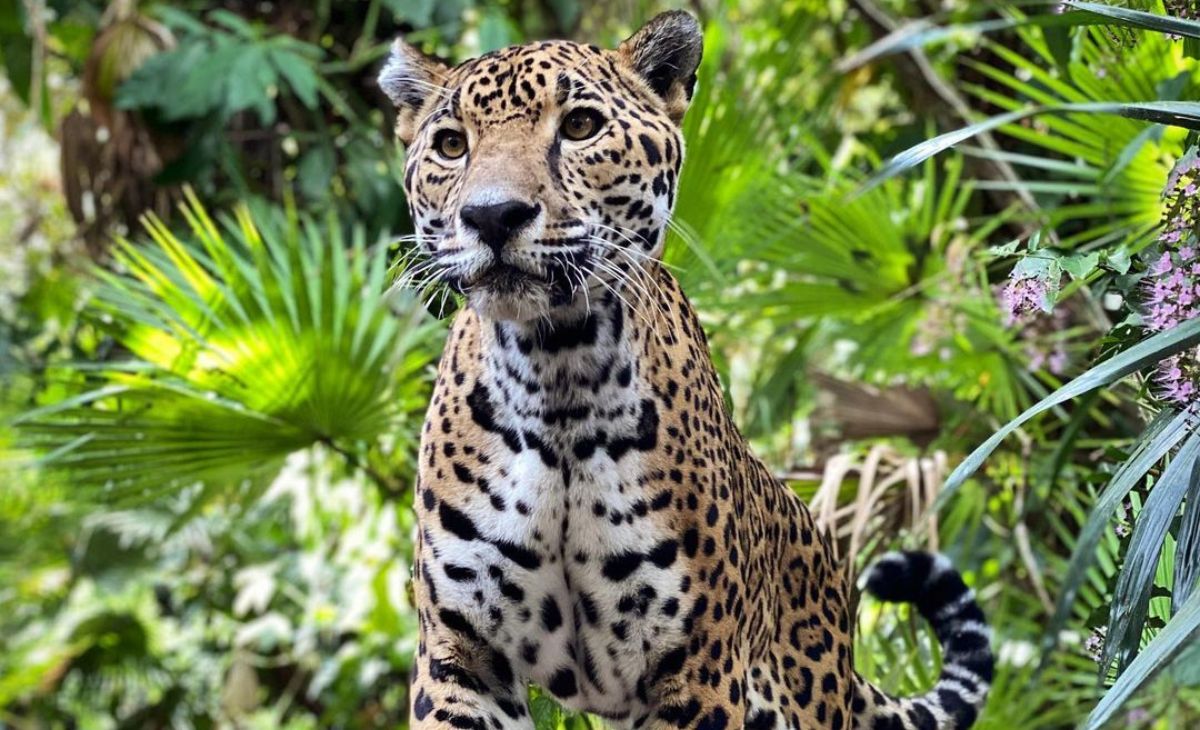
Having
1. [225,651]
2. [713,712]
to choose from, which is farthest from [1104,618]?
[225,651]

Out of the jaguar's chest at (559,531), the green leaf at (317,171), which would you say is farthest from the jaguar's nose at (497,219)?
the green leaf at (317,171)

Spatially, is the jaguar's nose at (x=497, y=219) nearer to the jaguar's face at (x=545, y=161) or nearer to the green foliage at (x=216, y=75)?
the jaguar's face at (x=545, y=161)

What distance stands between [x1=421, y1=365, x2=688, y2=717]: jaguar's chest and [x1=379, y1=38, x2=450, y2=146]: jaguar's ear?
2.01 ft

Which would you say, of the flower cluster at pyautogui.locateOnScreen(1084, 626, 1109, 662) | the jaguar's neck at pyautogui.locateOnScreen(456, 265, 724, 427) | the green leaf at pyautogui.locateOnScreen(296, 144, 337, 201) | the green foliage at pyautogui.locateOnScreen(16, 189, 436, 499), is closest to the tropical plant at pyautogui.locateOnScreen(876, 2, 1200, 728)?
the flower cluster at pyautogui.locateOnScreen(1084, 626, 1109, 662)

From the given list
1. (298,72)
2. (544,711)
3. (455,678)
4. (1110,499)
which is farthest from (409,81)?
(298,72)

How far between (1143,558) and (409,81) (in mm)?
1822

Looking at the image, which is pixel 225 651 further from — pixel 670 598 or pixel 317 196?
pixel 670 598

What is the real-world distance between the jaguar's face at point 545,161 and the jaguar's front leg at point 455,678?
26.4 inches

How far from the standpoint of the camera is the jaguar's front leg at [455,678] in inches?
137

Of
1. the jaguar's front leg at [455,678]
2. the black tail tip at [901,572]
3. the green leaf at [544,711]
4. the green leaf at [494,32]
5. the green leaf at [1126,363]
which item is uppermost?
the green leaf at [1126,363]

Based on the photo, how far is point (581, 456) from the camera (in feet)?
11.5

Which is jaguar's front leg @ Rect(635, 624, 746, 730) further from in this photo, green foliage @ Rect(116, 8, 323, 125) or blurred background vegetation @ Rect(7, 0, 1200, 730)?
green foliage @ Rect(116, 8, 323, 125)

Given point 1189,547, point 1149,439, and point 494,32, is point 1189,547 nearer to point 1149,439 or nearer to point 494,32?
point 1149,439

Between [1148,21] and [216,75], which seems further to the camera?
[216,75]
